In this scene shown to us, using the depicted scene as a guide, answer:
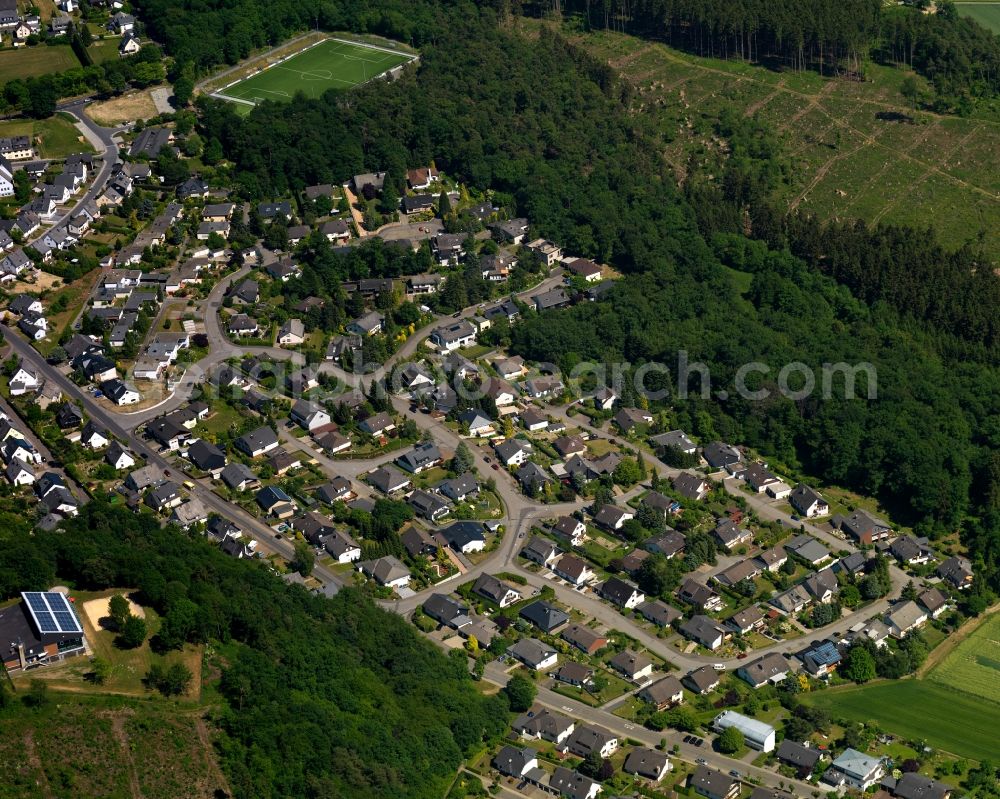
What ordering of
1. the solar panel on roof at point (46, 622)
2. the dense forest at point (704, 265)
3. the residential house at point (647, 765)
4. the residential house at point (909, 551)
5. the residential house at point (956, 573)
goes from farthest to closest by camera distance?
the dense forest at point (704, 265) < the residential house at point (909, 551) < the residential house at point (956, 573) < the residential house at point (647, 765) < the solar panel on roof at point (46, 622)

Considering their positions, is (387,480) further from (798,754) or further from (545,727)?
(798,754)

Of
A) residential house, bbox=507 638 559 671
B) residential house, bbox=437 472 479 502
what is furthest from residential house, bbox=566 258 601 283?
residential house, bbox=507 638 559 671

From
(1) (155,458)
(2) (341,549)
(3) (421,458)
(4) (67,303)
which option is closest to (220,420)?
(1) (155,458)

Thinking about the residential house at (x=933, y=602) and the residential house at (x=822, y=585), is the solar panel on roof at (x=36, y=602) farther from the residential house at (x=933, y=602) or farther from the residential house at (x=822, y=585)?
the residential house at (x=933, y=602)

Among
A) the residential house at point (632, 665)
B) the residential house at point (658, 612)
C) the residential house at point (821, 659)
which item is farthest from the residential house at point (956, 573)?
the residential house at point (632, 665)

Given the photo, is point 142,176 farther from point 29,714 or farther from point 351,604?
point 29,714

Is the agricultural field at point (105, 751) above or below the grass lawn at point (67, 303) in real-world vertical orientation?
below
